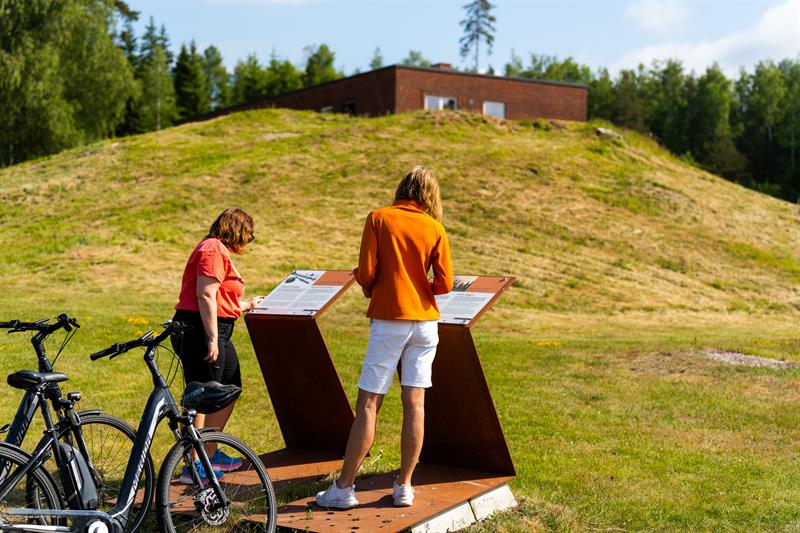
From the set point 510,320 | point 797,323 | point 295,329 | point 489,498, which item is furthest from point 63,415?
point 797,323

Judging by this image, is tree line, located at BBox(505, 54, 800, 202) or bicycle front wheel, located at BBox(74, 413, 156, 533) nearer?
bicycle front wheel, located at BBox(74, 413, 156, 533)

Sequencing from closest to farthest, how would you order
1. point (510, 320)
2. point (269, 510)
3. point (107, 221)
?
point (269, 510) < point (510, 320) < point (107, 221)

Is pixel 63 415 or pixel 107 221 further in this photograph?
pixel 107 221

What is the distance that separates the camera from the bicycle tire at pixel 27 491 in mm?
4434

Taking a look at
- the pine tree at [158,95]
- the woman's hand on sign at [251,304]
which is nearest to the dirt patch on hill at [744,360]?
the woman's hand on sign at [251,304]

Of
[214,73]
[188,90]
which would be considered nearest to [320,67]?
[214,73]

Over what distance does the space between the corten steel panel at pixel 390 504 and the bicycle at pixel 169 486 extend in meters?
0.30

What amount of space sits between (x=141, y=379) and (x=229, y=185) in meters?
21.7

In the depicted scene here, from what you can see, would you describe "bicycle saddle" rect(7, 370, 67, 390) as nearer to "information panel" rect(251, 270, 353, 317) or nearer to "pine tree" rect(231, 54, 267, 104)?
"information panel" rect(251, 270, 353, 317)

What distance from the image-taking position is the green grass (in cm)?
766

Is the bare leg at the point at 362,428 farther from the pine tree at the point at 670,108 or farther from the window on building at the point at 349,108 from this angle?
the pine tree at the point at 670,108

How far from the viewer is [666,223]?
31.4 m

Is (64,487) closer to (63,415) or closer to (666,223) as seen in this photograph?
(63,415)

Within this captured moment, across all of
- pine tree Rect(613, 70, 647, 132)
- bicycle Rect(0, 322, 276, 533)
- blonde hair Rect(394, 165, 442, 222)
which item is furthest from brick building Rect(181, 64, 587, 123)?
pine tree Rect(613, 70, 647, 132)
